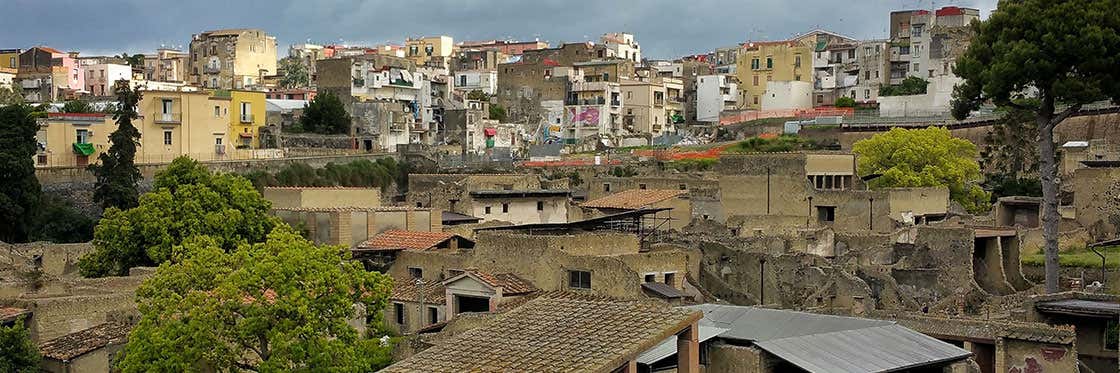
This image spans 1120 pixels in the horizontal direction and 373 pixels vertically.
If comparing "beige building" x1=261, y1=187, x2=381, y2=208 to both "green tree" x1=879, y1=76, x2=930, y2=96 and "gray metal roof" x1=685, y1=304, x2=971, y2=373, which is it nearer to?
"gray metal roof" x1=685, y1=304, x2=971, y2=373

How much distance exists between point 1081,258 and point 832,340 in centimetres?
1753

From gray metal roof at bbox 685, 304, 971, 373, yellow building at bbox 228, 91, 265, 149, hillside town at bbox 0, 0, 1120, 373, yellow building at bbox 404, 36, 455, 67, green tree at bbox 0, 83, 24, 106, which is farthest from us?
yellow building at bbox 404, 36, 455, 67

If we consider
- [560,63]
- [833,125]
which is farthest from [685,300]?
[560,63]

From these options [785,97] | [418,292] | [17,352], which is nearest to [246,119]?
[785,97]

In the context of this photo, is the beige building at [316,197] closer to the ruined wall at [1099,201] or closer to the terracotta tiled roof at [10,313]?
the terracotta tiled roof at [10,313]

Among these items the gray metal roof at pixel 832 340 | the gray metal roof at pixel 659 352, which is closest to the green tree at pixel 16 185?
the gray metal roof at pixel 832 340

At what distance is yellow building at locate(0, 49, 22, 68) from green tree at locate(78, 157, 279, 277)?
2825 inches

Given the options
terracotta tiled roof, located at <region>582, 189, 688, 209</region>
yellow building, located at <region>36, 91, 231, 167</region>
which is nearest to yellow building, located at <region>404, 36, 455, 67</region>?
yellow building, located at <region>36, 91, 231, 167</region>

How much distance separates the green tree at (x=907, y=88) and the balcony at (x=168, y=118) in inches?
1729

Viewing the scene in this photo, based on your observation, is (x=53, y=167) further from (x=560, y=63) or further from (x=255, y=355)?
(x=560, y=63)

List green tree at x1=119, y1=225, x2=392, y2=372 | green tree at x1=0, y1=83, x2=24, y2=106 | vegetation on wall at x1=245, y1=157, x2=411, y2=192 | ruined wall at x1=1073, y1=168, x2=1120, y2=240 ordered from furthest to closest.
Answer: green tree at x1=0, y1=83, x2=24, y2=106, vegetation on wall at x1=245, y1=157, x2=411, y2=192, ruined wall at x1=1073, y1=168, x2=1120, y2=240, green tree at x1=119, y1=225, x2=392, y2=372

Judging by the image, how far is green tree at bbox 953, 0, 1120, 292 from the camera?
27.6m

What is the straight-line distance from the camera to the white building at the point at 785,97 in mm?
94062

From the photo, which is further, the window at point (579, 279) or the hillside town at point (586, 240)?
the window at point (579, 279)
